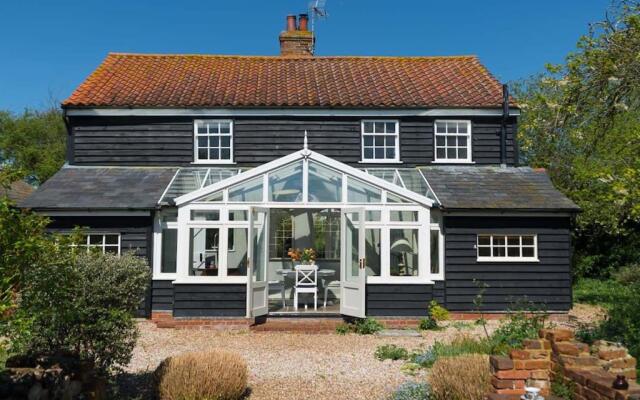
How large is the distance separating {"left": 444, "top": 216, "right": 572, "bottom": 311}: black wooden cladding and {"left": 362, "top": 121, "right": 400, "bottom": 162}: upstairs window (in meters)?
3.14

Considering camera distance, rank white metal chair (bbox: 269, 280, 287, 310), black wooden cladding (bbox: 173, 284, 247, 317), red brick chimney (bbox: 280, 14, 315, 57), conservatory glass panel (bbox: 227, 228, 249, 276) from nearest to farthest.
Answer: black wooden cladding (bbox: 173, 284, 247, 317) < conservatory glass panel (bbox: 227, 228, 249, 276) < white metal chair (bbox: 269, 280, 287, 310) < red brick chimney (bbox: 280, 14, 315, 57)

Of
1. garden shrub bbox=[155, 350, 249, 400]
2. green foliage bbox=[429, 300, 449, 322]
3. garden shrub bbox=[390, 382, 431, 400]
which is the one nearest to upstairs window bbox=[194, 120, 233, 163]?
green foliage bbox=[429, 300, 449, 322]

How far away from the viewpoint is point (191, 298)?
12.1 metres

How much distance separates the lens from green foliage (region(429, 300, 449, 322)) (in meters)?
12.5

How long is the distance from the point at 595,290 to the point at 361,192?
10.4 meters

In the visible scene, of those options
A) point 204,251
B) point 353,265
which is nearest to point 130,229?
point 204,251

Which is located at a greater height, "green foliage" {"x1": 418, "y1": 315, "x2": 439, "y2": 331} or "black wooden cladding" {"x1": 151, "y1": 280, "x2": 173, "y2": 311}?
"black wooden cladding" {"x1": 151, "y1": 280, "x2": 173, "y2": 311}

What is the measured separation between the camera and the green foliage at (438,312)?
41.0ft

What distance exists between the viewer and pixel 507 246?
13.5 m

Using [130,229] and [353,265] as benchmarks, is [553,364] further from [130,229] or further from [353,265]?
[130,229]

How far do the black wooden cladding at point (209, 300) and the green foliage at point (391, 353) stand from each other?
12.3 feet

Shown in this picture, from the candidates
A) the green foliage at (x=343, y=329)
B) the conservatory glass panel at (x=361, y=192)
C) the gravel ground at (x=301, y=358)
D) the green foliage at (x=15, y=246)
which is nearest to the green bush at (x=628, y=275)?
the gravel ground at (x=301, y=358)

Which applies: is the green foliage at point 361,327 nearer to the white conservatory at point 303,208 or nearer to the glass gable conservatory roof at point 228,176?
the white conservatory at point 303,208

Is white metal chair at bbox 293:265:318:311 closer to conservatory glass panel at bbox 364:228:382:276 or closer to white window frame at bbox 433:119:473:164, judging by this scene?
conservatory glass panel at bbox 364:228:382:276
